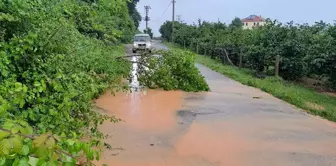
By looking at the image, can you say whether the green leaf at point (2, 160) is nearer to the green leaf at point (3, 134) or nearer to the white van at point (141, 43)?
the green leaf at point (3, 134)

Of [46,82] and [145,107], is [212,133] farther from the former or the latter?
[46,82]

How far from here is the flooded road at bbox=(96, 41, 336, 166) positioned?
5301 mm

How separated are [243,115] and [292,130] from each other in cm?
142

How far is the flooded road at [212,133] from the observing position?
5.30 metres

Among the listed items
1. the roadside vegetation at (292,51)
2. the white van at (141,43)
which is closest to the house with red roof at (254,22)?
the roadside vegetation at (292,51)

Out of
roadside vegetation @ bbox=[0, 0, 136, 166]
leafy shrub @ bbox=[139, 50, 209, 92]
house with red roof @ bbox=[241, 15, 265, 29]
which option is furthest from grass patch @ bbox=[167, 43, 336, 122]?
house with red roof @ bbox=[241, 15, 265, 29]

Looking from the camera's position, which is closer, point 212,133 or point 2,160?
point 2,160

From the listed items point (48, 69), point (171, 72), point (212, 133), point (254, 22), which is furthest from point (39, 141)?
point (254, 22)

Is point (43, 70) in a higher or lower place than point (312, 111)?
higher

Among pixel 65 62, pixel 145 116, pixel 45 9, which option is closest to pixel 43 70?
pixel 65 62

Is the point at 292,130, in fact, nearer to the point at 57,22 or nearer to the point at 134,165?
the point at 134,165

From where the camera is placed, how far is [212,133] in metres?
6.67

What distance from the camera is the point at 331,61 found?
13.5m

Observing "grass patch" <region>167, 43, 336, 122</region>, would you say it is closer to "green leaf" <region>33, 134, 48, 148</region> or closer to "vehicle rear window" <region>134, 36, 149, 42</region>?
"green leaf" <region>33, 134, 48, 148</region>
